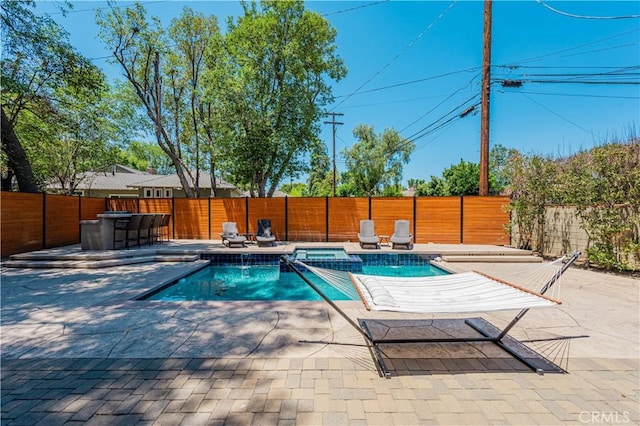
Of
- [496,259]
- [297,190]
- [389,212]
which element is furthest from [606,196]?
[297,190]

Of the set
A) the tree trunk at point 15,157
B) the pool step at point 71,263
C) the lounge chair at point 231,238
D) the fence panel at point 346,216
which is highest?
the tree trunk at point 15,157

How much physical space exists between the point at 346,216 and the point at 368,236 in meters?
1.54

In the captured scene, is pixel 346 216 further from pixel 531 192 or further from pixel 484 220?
pixel 531 192

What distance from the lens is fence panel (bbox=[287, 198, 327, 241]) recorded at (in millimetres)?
10594

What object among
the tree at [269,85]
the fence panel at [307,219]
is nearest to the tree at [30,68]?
the tree at [269,85]

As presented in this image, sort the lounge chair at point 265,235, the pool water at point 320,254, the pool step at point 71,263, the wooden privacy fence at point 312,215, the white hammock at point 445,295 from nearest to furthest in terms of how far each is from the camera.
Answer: the white hammock at point 445,295, the pool step at point 71,263, the pool water at point 320,254, the lounge chair at point 265,235, the wooden privacy fence at point 312,215

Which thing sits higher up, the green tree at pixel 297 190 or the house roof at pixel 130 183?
the green tree at pixel 297 190

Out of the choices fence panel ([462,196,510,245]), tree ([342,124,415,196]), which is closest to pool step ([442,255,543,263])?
fence panel ([462,196,510,245])

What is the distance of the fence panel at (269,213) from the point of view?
1077 cm

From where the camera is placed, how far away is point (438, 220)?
10055 mm

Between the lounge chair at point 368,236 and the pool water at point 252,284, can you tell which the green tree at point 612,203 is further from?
the lounge chair at point 368,236

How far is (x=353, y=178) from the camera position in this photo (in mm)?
28203

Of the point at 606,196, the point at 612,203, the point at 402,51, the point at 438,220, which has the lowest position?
the point at 438,220

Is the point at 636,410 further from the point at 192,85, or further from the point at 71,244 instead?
the point at 192,85
